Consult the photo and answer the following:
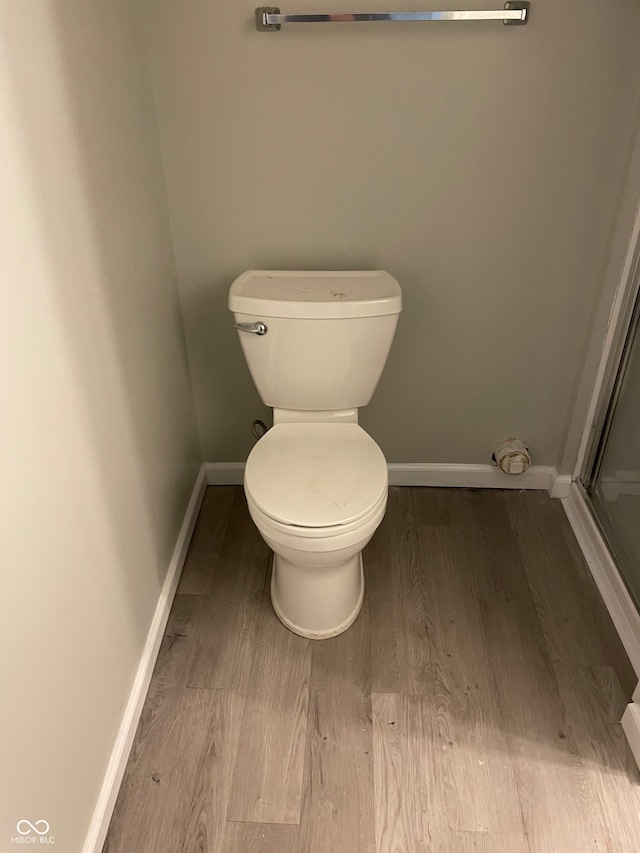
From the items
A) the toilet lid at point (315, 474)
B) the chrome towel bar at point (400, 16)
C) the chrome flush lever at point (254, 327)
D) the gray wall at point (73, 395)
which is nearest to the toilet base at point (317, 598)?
the toilet lid at point (315, 474)

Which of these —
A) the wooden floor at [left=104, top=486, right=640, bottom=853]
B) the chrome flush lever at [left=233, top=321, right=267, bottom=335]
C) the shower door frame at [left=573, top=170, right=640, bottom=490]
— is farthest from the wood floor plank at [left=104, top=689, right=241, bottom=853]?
the shower door frame at [left=573, top=170, right=640, bottom=490]

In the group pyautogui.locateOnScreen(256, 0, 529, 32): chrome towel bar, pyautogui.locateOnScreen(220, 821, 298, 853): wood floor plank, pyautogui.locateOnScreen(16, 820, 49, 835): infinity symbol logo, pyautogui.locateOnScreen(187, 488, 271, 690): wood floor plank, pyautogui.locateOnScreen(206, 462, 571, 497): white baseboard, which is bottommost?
pyautogui.locateOnScreen(220, 821, 298, 853): wood floor plank

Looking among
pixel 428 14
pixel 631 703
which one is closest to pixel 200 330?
pixel 428 14

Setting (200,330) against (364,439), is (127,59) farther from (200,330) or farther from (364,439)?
(364,439)

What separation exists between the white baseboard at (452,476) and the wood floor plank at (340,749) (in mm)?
595

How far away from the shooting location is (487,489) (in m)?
2.12

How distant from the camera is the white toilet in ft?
4.62

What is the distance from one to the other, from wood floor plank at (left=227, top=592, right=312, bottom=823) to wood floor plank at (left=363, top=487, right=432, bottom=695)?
20 cm

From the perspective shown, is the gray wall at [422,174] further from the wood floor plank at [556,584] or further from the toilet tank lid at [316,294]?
the wood floor plank at [556,584]

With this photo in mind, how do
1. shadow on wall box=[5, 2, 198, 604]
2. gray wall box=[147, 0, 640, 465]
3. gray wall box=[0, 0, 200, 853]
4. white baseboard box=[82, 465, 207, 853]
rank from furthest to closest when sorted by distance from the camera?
gray wall box=[147, 0, 640, 465], white baseboard box=[82, 465, 207, 853], shadow on wall box=[5, 2, 198, 604], gray wall box=[0, 0, 200, 853]

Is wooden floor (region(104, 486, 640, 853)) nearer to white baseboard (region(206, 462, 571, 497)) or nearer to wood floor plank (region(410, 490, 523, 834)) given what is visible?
wood floor plank (region(410, 490, 523, 834))

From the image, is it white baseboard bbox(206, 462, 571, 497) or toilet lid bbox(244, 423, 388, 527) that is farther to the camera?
white baseboard bbox(206, 462, 571, 497)

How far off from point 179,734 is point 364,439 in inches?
32.3

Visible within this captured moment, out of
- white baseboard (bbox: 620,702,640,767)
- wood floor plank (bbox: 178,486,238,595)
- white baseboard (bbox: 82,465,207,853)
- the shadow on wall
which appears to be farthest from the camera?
wood floor plank (bbox: 178,486,238,595)
